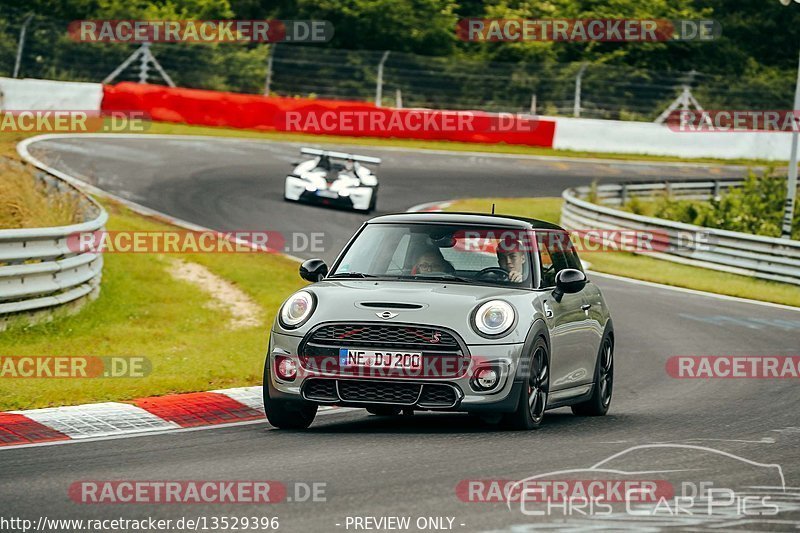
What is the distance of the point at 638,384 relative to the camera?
13070 mm

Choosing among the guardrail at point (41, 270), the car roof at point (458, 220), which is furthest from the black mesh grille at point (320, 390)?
the guardrail at point (41, 270)

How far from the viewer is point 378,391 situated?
343 inches

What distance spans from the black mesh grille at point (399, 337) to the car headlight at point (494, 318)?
22cm

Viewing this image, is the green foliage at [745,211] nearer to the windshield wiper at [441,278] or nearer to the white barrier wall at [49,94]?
the white barrier wall at [49,94]

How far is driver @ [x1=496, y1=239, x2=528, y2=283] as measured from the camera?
963 cm

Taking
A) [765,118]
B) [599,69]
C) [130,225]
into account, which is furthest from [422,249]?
[765,118]

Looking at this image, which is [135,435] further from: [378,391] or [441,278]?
[441,278]

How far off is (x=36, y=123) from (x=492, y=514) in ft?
94.3

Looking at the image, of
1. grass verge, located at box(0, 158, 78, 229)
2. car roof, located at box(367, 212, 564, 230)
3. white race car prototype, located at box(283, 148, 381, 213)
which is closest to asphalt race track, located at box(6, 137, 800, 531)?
car roof, located at box(367, 212, 564, 230)

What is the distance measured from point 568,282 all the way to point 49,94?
28450 millimetres

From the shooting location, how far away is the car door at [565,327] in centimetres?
957

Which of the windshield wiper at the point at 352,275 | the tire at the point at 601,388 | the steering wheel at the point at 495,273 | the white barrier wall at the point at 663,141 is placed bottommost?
the white barrier wall at the point at 663,141

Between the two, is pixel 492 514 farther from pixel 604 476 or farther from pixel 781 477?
pixel 781 477

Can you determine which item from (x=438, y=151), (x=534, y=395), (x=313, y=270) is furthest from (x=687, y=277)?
(x=534, y=395)
